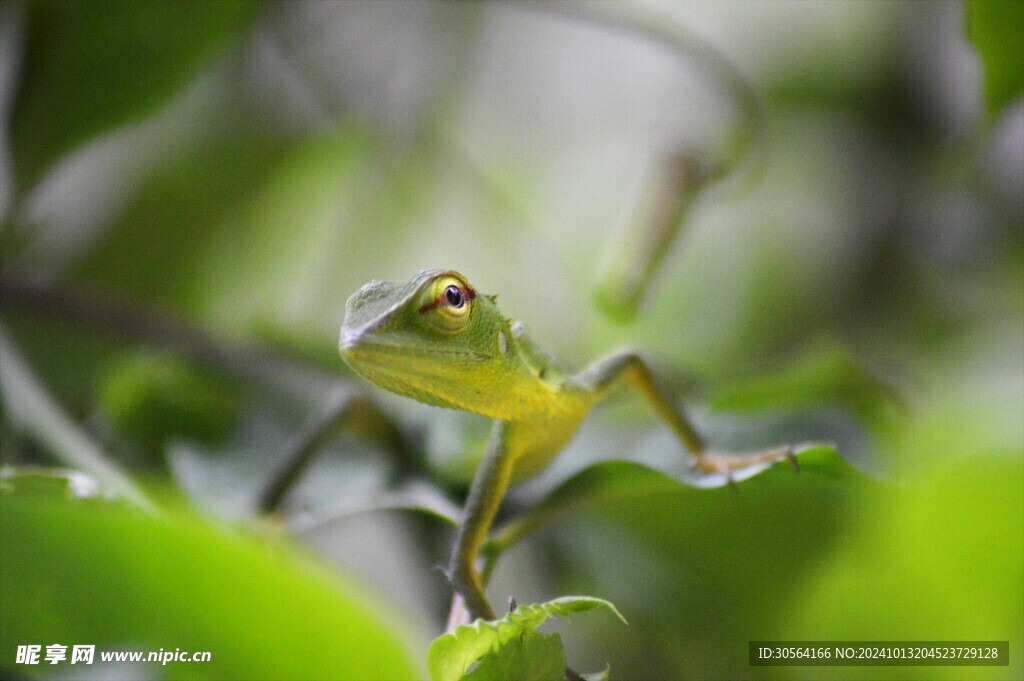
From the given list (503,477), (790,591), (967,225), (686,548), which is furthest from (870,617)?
(967,225)

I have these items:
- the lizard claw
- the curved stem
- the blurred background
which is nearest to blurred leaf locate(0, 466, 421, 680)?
the blurred background

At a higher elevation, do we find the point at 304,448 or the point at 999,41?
the point at 999,41

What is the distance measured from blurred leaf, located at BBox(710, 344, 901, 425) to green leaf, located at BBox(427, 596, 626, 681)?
0.52 m

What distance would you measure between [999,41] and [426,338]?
617 mm

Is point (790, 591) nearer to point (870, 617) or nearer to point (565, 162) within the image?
point (870, 617)

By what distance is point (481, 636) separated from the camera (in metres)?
0.50

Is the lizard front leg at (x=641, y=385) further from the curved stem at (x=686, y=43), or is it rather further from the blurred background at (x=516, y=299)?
the curved stem at (x=686, y=43)

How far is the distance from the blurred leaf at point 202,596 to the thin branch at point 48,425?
0.24 metres

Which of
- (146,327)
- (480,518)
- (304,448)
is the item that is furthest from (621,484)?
(146,327)

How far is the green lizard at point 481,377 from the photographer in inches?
27.0

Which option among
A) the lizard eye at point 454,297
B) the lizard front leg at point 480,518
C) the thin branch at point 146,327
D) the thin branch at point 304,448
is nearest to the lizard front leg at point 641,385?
the lizard front leg at point 480,518

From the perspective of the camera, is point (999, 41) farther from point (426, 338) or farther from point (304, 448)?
point (304, 448)

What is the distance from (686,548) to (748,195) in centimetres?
93

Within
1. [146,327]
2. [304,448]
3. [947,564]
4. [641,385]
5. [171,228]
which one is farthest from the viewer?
[171,228]
